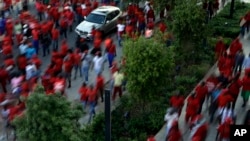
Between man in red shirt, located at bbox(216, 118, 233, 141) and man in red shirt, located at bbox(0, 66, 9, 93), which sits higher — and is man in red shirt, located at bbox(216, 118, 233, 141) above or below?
below

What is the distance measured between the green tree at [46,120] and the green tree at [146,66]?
386cm

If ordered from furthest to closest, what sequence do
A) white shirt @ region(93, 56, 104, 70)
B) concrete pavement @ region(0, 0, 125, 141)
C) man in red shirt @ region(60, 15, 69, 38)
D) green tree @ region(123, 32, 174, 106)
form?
man in red shirt @ region(60, 15, 69, 38) → white shirt @ region(93, 56, 104, 70) → concrete pavement @ region(0, 0, 125, 141) → green tree @ region(123, 32, 174, 106)

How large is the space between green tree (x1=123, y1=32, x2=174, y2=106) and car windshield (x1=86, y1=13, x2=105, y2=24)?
8668 millimetres

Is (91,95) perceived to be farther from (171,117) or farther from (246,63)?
(246,63)

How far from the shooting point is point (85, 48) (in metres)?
22.1

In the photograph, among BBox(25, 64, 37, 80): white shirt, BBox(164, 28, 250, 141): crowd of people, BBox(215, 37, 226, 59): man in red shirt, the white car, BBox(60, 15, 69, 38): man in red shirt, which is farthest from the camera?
the white car

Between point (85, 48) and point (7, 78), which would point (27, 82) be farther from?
point (85, 48)

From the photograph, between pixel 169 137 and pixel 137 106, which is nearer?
pixel 169 137

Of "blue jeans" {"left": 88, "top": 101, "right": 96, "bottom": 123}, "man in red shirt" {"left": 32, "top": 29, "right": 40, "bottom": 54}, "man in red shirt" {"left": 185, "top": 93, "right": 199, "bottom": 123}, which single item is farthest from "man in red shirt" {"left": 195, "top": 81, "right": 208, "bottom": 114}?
"man in red shirt" {"left": 32, "top": 29, "right": 40, "bottom": 54}

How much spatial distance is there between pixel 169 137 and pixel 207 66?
25.1ft

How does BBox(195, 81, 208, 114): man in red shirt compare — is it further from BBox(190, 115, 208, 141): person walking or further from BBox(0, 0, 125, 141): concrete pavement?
BBox(0, 0, 125, 141): concrete pavement

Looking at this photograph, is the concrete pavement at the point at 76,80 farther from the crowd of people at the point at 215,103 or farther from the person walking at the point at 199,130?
the person walking at the point at 199,130

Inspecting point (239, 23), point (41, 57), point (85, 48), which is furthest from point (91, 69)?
→ point (239, 23)

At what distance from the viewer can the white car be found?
25.0 meters
